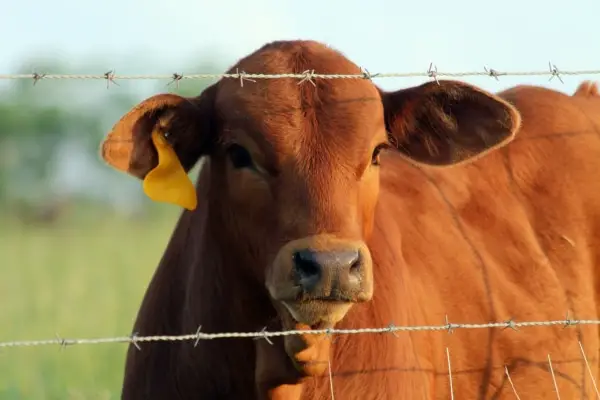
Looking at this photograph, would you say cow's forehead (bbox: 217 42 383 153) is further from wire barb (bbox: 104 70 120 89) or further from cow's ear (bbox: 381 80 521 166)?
wire barb (bbox: 104 70 120 89)

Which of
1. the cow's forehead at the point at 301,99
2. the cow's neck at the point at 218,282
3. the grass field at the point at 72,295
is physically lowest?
the grass field at the point at 72,295

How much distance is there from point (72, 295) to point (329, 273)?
477 inches

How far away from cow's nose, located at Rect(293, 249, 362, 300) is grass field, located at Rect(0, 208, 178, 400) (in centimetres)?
105

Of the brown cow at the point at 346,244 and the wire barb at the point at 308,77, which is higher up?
the wire barb at the point at 308,77

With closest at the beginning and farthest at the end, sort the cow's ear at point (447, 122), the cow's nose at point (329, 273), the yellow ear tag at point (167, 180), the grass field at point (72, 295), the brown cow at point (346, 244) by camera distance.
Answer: the cow's nose at point (329, 273) → the brown cow at point (346, 244) → the yellow ear tag at point (167, 180) → the cow's ear at point (447, 122) → the grass field at point (72, 295)

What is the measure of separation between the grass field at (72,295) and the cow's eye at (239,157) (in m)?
1.06

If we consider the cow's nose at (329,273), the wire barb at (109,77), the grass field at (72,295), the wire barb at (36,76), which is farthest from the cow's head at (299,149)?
the grass field at (72,295)

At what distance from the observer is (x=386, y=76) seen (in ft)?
14.9

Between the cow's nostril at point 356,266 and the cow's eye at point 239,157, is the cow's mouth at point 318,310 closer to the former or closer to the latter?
the cow's nostril at point 356,266

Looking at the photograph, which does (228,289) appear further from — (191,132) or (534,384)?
(534,384)

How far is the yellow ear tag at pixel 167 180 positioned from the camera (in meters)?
4.83

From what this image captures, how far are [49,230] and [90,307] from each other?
1197cm

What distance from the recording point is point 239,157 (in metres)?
A: 4.79

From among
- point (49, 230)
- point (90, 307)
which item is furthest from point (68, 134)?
point (90, 307)
